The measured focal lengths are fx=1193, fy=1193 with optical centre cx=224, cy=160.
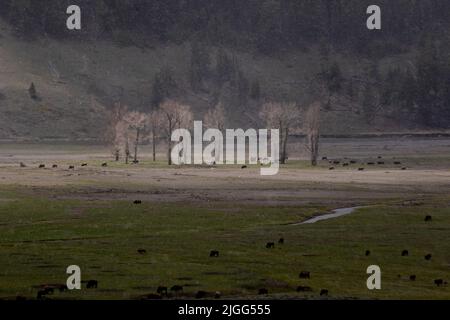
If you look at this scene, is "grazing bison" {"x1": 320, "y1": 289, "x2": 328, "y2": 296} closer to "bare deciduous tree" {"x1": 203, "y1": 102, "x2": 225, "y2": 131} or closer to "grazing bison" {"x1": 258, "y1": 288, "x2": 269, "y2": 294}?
"grazing bison" {"x1": 258, "y1": 288, "x2": 269, "y2": 294}

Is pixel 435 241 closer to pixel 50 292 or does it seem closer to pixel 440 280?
pixel 440 280

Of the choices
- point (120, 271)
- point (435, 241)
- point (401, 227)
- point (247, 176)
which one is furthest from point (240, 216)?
point (247, 176)

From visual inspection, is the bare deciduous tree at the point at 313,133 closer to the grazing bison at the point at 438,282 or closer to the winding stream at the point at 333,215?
the winding stream at the point at 333,215

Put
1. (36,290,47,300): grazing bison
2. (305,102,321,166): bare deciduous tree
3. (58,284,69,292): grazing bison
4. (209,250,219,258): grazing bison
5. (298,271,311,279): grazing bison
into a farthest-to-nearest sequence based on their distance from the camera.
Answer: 1. (305,102,321,166): bare deciduous tree
2. (209,250,219,258): grazing bison
3. (298,271,311,279): grazing bison
4. (58,284,69,292): grazing bison
5. (36,290,47,300): grazing bison

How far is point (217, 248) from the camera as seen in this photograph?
52781 mm

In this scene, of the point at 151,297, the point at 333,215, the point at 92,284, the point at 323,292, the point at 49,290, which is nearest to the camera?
the point at 151,297

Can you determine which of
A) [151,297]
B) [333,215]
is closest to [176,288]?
Result: [151,297]

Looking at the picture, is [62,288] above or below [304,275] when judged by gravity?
above

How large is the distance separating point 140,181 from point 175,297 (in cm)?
6149

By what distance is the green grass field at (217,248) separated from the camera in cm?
4225

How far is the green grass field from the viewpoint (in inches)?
1663

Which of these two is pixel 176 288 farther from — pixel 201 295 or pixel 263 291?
pixel 263 291

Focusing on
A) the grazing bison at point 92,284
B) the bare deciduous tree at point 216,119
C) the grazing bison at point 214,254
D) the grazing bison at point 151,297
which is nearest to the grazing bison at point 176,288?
the grazing bison at point 151,297

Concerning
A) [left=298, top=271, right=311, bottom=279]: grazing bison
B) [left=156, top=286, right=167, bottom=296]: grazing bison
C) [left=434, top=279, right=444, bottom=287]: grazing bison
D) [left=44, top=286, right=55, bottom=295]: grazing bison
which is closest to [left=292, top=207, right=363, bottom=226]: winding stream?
[left=298, top=271, right=311, bottom=279]: grazing bison
